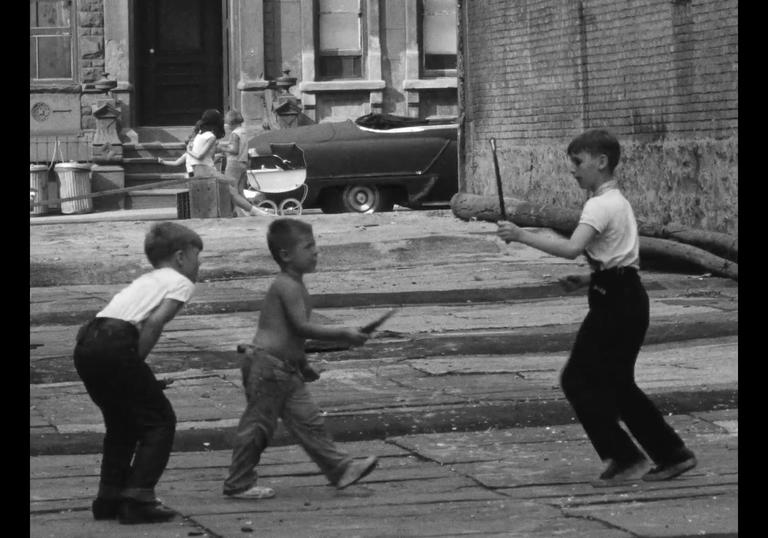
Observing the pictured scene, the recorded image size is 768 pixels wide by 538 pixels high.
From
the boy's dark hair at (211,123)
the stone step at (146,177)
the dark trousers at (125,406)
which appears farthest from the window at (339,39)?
the dark trousers at (125,406)

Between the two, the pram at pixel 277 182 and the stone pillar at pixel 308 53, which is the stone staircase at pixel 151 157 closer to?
the stone pillar at pixel 308 53

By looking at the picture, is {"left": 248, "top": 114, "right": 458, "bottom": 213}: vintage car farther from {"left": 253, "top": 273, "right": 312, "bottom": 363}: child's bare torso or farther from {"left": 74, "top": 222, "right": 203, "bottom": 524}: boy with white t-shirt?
{"left": 74, "top": 222, "right": 203, "bottom": 524}: boy with white t-shirt

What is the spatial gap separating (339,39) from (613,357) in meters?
22.3

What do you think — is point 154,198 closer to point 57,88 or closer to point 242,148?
point 57,88

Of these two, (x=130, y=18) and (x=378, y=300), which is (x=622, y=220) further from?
(x=130, y=18)

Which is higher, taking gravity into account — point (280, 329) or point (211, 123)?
point (211, 123)

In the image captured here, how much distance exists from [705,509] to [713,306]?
253 inches

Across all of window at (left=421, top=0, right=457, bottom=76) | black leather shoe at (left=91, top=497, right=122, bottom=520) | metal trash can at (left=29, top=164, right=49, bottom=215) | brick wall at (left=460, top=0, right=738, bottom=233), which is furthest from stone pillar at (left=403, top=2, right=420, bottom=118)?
black leather shoe at (left=91, top=497, right=122, bottom=520)

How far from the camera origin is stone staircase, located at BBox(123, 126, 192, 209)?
→ 27772 mm

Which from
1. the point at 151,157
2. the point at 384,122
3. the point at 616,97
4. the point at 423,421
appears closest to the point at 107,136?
the point at 151,157

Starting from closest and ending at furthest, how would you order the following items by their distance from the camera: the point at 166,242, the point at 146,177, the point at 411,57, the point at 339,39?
the point at 166,242 < the point at 146,177 < the point at 411,57 < the point at 339,39

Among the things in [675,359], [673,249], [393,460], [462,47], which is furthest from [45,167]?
[393,460]

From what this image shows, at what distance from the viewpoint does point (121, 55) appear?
28.4 m

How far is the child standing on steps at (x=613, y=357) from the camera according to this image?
7117 mm
